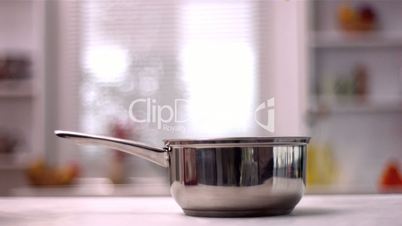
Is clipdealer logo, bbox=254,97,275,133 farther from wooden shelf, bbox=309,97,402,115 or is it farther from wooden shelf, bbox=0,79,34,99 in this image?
wooden shelf, bbox=0,79,34,99

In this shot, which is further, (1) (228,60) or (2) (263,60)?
(2) (263,60)

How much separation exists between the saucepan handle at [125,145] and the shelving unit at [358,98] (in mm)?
2421

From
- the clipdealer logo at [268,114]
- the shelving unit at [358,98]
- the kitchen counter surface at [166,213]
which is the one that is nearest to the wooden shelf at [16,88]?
the shelving unit at [358,98]

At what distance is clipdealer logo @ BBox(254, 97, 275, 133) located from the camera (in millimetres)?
715

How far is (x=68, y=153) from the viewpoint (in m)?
3.39

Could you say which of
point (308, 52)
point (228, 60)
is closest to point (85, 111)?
point (228, 60)

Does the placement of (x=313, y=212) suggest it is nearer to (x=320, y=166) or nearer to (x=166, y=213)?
(x=166, y=213)

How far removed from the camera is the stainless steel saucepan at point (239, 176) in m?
0.61

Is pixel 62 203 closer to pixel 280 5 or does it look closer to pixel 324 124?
pixel 324 124

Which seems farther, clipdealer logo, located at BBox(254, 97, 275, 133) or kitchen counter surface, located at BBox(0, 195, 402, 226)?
clipdealer logo, located at BBox(254, 97, 275, 133)

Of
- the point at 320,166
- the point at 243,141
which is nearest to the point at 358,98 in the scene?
the point at 320,166

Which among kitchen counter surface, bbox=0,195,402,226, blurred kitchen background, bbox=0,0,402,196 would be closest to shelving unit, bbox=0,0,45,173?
blurred kitchen background, bbox=0,0,402,196

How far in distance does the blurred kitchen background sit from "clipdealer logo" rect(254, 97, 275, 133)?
82.3 inches

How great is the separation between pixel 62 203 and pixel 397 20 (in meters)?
2.66
